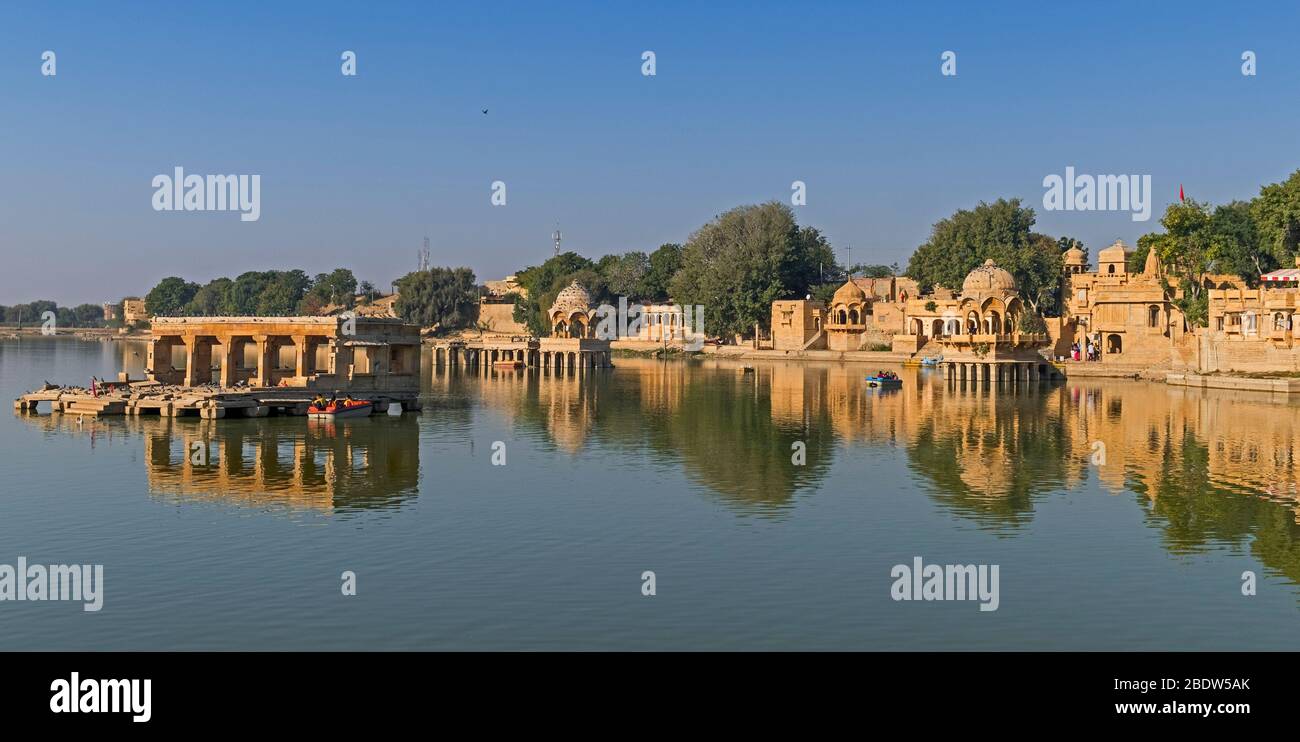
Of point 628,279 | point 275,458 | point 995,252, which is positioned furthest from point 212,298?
point 275,458

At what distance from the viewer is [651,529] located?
25.4 m

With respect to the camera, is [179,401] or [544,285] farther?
[544,285]

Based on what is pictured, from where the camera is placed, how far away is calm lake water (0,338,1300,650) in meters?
18.1

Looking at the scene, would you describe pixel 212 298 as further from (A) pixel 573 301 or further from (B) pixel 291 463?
(B) pixel 291 463

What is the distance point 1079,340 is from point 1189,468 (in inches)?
1878

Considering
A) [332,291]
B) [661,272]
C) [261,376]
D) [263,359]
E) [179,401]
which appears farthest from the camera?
[332,291]

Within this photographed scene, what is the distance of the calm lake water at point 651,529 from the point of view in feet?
59.3

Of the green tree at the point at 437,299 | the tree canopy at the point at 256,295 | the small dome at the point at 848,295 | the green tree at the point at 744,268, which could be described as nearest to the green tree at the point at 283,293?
the tree canopy at the point at 256,295

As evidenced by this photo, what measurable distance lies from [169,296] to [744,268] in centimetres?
11610

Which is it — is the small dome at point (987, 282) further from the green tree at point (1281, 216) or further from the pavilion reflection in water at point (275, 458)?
the pavilion reflection in water at point (275, 458)

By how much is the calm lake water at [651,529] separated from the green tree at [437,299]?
86.1 m
